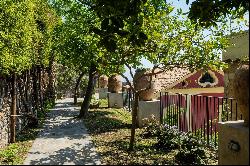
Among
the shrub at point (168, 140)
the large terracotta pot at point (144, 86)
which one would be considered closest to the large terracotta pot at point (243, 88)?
the shrub at point (168, 140)

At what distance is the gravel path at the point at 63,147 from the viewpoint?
8.66 m

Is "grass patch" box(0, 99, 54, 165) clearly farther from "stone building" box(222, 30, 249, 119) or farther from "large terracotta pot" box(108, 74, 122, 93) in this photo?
"large terracotta pot" box(108, 74, 122, 93)

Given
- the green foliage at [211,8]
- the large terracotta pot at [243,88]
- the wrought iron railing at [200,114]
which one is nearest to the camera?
the large terracotta pot at [243,88]

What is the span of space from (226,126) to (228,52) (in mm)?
10351

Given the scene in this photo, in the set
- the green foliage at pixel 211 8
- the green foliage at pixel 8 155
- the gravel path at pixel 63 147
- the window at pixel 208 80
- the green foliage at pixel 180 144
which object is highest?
the green foliage at pixel 211 8

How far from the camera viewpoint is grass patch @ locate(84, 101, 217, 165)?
28.8 ft

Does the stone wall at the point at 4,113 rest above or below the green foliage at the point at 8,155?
above

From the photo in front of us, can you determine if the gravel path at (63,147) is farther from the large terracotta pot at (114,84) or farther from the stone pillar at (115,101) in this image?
the large terracotta pot at (114,84)

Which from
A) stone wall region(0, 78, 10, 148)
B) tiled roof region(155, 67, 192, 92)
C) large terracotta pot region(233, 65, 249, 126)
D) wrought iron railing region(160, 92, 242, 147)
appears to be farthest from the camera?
tiled roof region(155, 67, 192, 92)

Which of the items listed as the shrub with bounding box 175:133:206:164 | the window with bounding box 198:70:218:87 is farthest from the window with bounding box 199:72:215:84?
the shrub with bounding box 175:133:206:164

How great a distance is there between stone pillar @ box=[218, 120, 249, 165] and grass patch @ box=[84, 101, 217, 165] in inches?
63.9

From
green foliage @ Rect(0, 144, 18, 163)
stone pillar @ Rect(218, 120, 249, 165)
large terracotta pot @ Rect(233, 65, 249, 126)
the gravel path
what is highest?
large terracotta pot @ Rect(233, 65, 249, 126)

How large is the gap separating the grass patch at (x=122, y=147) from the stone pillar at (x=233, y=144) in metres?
1.62

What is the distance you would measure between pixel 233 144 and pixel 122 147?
4.68m
